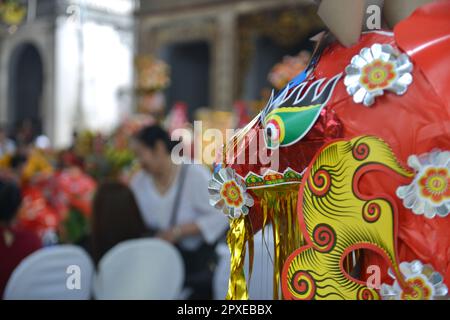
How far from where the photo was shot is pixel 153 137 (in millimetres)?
2404

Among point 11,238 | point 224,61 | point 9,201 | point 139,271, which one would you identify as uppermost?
→ point 224,61

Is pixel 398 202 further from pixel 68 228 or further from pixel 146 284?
pixel 68 228

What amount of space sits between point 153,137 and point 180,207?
324mm

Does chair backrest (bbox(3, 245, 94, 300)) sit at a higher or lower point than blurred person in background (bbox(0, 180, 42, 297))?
lower

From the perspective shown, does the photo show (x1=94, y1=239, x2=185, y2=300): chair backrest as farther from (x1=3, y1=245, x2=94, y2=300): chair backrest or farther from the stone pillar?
the stone pillar

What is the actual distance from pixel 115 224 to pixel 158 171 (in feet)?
1.05

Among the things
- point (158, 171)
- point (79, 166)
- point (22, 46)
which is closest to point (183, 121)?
point (79, 166)

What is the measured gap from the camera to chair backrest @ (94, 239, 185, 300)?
6.61 ft

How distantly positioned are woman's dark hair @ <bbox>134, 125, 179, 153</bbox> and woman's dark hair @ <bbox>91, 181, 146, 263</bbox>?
0.28m

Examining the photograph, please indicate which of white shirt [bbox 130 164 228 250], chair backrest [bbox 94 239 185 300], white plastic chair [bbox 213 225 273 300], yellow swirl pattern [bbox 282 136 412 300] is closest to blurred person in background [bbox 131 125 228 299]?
white shirt [bbox 130 164 228 250]

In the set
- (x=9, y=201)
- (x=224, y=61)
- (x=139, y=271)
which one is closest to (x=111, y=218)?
(x=139, y=271)

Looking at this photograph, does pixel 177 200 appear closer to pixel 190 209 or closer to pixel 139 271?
pixel 190 209

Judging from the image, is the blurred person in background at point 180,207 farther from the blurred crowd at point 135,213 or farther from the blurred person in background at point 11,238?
the blurred person in background at point 11,238

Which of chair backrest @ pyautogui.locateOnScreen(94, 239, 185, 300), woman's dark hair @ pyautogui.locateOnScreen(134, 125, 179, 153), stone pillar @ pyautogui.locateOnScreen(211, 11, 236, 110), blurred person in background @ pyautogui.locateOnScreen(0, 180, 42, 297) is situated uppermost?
stone pillar @ pyautogui.locateOnScreen(211, 11, 236, 110)
